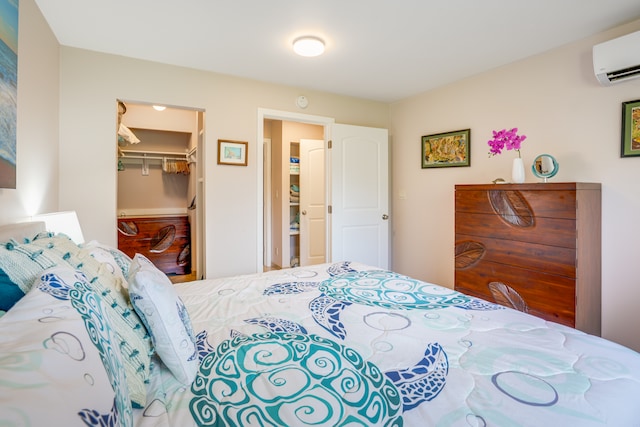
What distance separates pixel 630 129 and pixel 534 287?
49.3 inches

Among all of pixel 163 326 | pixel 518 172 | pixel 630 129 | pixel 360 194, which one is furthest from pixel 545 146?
pixel 163 326

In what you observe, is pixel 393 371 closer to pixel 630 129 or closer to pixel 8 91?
pixel 8 91

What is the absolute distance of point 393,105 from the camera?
409cm

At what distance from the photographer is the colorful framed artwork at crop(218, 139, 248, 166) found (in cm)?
304

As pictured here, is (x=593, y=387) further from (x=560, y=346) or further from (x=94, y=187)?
(x=94, y=187)

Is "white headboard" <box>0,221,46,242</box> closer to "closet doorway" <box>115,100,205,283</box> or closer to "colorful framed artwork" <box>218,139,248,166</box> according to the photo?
"colorful framed artwork" <box>218,139,248,166</box>

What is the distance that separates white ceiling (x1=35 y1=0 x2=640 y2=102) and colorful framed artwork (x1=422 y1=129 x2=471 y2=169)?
0.63 meters

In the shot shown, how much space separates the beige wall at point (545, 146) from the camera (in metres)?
2.23

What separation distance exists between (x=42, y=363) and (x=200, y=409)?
0.47 meters

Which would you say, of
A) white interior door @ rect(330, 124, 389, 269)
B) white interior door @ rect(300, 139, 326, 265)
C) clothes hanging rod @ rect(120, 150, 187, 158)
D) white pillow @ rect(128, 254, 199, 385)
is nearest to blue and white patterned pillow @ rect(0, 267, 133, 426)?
white pillow @ rect(128, 254, 199, 385)

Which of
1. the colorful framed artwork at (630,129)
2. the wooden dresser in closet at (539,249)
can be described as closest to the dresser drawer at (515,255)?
the wooden dresser in closet at (539,249)

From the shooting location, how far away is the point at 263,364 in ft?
3.27

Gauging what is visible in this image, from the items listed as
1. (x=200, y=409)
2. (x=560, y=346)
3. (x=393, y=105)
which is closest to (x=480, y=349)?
(x=560, y=346)

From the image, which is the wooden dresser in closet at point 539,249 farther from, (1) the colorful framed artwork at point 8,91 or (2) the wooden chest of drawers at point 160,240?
(2) the wooden chest of drawers at point 160,240
